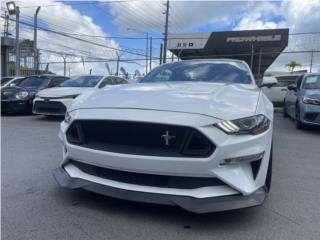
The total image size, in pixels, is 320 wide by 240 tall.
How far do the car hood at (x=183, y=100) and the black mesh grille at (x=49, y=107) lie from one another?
6.13 meters

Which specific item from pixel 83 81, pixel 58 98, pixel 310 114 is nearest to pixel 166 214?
pixel 310 114

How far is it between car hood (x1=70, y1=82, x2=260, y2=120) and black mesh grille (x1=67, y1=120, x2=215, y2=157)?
0.17 meters

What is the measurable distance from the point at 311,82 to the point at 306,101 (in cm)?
125

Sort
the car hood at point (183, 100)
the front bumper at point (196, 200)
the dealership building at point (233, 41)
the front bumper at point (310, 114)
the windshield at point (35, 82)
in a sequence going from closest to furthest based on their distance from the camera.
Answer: the front bumper at point (196, 200) < the car hood at point (183, 100) < the front bumper at point (310, 114) < the windshield at point (35, 82) < the dealership building at point (233, 41)

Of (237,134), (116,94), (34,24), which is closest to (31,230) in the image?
(116,94)

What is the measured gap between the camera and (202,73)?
481cm

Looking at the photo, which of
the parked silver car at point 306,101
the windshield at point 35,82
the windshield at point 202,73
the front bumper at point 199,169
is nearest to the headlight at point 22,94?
the windshield at point 35,82

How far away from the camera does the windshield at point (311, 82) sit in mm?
8938

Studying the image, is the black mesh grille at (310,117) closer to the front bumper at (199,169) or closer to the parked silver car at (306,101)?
the parked silver car at (306,101)

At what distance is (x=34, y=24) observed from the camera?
69.2ft

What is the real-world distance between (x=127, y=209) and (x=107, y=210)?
6.8 inches

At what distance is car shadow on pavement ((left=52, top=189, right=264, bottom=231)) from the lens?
287 centimetres

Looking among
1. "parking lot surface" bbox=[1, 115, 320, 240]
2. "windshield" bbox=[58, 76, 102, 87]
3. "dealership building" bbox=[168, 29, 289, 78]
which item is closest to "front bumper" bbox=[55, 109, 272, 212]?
"parking lot surface" bbox=[1, 115, 320, 240]

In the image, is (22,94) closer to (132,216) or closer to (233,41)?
(132,216)
